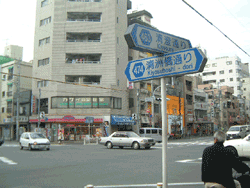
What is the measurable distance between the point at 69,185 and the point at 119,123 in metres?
32.9

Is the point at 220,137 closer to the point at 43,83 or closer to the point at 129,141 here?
the point at 129,141

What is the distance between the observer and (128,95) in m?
44.5

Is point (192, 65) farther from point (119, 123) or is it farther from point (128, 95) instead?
point (128, 95)

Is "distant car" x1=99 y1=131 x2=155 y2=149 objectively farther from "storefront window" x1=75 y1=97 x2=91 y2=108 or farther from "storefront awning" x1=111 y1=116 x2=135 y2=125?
"storefront window" x1=75 y1=97 x2=91 y2=108

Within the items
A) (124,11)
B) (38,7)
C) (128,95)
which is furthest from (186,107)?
(38,7)

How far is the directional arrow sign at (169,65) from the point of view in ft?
14.8

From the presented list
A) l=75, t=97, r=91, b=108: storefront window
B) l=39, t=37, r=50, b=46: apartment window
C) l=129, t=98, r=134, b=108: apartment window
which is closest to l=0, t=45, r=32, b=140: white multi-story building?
l=39, t=37, r=50, b=46: apartment window

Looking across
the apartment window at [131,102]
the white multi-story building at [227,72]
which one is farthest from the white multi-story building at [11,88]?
the white multi-story building at [227,72]

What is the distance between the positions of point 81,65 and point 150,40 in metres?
37.0

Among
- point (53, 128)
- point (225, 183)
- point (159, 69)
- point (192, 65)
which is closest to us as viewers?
point (225, 183)

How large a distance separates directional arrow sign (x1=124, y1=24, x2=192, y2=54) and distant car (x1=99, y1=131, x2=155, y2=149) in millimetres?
18570

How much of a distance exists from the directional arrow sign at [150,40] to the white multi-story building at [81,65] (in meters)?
33.9

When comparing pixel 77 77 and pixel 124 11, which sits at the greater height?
pixel 124 11

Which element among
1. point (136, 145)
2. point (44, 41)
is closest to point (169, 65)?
point (136, 145)
